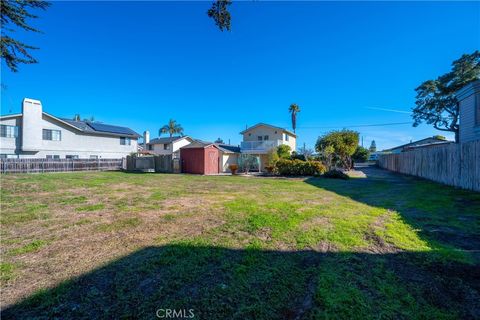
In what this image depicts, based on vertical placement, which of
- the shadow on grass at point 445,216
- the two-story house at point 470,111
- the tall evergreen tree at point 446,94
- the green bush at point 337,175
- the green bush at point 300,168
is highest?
the tall evergreen tree at point 446,94

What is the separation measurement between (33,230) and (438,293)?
6.53 meters

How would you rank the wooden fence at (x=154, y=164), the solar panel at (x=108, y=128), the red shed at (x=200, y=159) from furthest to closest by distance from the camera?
the solar panel at (x=108, y=128) → the wooden fence at (x=154, y=164) → the red shed at (x=200, y=159)

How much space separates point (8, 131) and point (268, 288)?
96.6ft

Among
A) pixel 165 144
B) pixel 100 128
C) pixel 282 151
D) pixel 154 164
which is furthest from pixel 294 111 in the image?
pixel 100 128

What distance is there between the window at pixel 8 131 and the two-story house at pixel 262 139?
22907 mm

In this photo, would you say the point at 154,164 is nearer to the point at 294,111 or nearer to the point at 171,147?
the point at 171,147

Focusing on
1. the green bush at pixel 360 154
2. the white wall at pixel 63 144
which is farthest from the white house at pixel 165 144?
the green bush at pixel 360 154

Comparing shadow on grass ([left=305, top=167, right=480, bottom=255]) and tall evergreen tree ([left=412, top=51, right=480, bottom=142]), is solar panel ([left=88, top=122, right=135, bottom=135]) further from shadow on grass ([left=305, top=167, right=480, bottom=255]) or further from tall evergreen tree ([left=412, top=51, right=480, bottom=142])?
tall evergreen tree ([left=412, top=51, right=480, bottom=142])

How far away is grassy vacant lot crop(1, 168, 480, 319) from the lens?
2260 millimetres

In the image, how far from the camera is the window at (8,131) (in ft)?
70.1

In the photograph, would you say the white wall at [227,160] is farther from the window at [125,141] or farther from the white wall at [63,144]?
the window at [125,141]

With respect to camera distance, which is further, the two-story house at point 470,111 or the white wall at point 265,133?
the white wall at point 265,133
